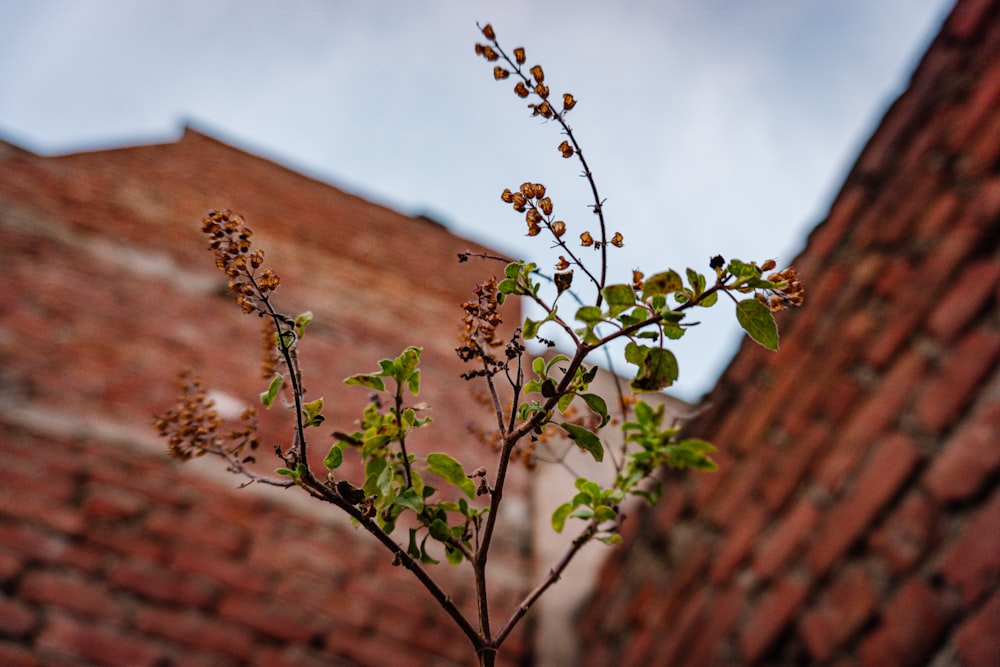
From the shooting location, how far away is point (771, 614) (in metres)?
1.68

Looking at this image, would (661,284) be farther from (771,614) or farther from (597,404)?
(771,614)

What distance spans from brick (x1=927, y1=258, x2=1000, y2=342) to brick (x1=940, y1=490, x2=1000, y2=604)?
406 mm

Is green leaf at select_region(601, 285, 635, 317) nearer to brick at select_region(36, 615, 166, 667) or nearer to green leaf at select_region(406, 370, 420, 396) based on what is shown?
green leaf at select_region(406, 370, 420, 396)

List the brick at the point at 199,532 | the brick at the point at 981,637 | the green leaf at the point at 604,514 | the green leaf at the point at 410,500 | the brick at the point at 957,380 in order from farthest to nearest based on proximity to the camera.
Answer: the brick at the point at 199,532, the brick at the point at 957,380, the brick at the point at 981,637, the green leaf at the point at 604,514, the green leaf at the point at 410,500

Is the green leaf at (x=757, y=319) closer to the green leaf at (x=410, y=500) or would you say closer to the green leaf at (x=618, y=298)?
the green leaf at (x=618, y=298)

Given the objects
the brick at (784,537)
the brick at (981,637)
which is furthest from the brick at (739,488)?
the brick at (981,637)

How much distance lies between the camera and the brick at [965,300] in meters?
1.46

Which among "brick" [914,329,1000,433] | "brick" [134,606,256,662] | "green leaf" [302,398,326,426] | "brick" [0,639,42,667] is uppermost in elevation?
"brick" [914,329,1000,433]

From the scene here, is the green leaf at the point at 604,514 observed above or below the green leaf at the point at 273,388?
above

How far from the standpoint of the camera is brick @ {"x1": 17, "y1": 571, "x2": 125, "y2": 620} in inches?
66.7

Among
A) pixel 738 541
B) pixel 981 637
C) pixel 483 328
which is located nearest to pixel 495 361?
pixel 483 328

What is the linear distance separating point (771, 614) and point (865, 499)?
0.38 metres

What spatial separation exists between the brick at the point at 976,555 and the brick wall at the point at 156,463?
1048 millimetres

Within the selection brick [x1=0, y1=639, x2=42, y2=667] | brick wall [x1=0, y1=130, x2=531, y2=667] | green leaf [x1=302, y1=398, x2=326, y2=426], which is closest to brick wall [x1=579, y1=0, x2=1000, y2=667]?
brick wall [x1=0, y1=130, x2=531, y2=667]
